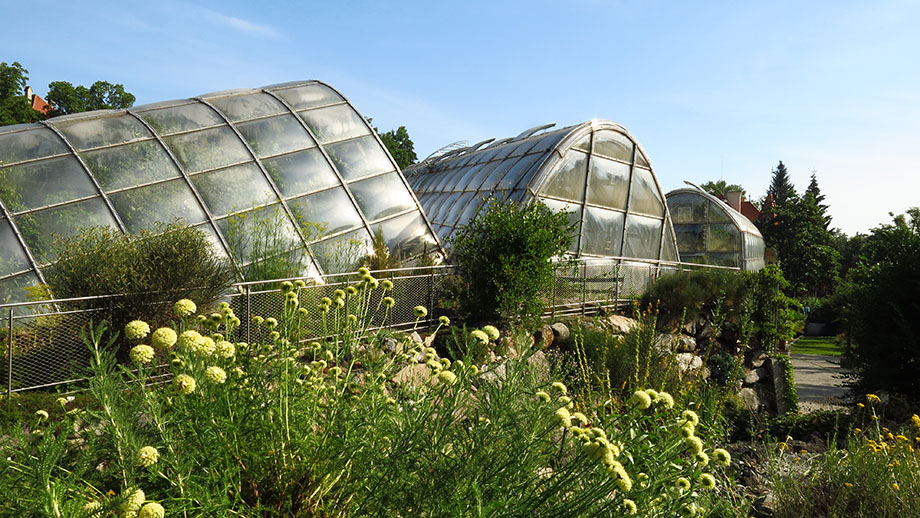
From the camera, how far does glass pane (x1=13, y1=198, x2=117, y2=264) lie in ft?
27.3

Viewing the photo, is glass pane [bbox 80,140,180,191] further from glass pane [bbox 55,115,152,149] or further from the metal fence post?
the metal fence post

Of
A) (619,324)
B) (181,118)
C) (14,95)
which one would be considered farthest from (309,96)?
(14,95)

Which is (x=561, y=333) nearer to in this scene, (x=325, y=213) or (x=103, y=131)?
(x=325, y=213)

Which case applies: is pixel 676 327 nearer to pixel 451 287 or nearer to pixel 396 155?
pixel 451 287

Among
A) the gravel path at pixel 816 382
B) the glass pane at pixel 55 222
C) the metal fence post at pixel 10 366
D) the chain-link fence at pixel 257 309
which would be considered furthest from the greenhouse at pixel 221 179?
the gravel path at pixel 816 382

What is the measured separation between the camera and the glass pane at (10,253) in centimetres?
798

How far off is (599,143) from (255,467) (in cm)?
1365

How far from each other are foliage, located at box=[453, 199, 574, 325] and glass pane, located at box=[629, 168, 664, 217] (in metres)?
6.84

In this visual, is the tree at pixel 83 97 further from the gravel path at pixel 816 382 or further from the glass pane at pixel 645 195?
the gravel path at pixel 816 382

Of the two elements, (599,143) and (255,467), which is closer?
(255,467)

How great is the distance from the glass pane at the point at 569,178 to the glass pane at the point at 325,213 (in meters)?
4.65

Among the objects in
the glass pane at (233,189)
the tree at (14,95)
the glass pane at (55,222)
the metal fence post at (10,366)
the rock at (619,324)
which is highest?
the tree at (14,95)

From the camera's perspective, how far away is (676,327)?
11.9 meters

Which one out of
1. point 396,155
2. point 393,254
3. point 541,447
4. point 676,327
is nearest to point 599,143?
point 676,327
